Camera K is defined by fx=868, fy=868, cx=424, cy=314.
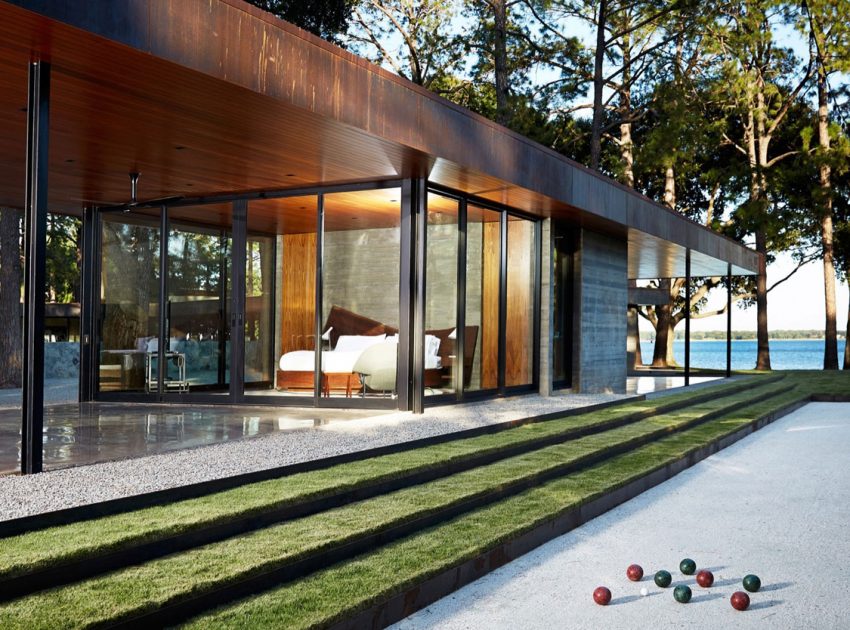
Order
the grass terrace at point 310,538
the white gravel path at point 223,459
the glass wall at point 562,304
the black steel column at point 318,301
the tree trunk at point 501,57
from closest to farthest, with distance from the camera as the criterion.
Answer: the grass terrace at point 310,538, the white gravel path at point 223,459, the black steel column at point 318,301, the glass wall at point 562,304, the tree trunk at point 501,57

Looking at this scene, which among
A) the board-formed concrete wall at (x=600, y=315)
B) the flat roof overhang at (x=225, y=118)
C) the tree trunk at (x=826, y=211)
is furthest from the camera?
the tree trunk at (x=826, y=211)

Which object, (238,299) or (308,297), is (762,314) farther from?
(238,299)

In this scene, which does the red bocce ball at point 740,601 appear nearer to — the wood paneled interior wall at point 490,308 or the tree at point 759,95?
the wood paneled interior wall at point 490,308

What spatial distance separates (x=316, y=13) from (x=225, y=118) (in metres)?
13.2

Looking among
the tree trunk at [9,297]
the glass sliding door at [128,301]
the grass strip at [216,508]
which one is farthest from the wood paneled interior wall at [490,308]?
the tree trunk at [9,297]

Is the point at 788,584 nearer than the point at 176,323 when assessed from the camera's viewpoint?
Yes

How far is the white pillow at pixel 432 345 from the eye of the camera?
891 centimetres

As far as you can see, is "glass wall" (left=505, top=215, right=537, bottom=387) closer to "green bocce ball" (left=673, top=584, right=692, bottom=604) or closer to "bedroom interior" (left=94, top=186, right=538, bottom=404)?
"bedroom interior" (left=94, top=186, right=538, bottom=404)

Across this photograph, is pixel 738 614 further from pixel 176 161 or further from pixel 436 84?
pixel 436 84

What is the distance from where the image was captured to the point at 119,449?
5.95 meters

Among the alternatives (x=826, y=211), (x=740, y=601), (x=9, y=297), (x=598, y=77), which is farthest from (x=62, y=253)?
(x=740, y=601)

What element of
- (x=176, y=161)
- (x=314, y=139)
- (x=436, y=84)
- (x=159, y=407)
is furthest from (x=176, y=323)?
(x=436, y=84)

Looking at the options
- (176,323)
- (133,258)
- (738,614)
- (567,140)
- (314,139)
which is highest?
(567,140)

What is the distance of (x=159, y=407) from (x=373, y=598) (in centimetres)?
637
